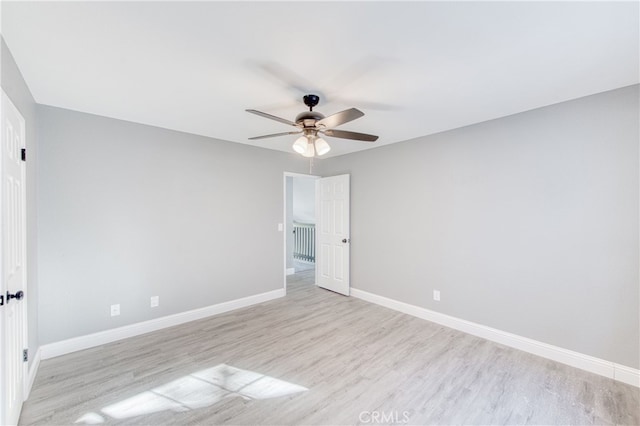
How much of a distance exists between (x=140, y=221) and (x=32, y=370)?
5.13 ft

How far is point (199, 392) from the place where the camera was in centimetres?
218

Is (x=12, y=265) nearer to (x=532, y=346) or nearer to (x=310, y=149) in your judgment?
(x=310, y=149)

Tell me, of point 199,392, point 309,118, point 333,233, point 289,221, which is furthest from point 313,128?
point 289,221

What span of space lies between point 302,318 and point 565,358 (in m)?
2.81

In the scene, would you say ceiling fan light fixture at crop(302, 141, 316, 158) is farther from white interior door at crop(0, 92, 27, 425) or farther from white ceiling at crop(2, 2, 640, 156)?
white interior door at crop(0, 92, 27, 425)

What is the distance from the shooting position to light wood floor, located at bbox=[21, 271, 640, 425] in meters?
1.94

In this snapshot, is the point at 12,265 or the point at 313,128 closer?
the point at 12,265

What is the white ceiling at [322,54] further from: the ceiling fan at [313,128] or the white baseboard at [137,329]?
the white baseboard at [137,329]

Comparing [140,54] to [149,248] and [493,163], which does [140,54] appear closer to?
[149,248]

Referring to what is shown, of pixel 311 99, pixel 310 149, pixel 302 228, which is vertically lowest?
pixel 302 228

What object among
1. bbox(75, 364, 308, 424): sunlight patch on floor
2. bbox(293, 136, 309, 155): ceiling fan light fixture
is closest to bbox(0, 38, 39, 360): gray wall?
bbox(75, 364, 308, 424): sunlight patch on floor

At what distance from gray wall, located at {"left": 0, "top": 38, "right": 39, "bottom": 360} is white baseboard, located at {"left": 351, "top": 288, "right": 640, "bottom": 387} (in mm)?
3981

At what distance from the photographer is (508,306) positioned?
2943mm

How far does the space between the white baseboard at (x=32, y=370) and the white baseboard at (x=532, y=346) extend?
12.6 feet
